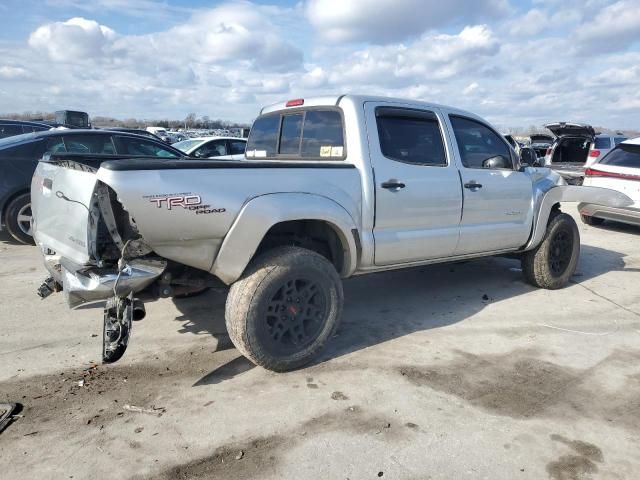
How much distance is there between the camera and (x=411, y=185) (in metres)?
4.21

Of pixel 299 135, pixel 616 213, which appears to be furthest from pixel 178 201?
pixel 616 213

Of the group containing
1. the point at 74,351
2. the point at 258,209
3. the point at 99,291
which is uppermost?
the point at 258,209

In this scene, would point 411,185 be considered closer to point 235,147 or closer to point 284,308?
point 284,308

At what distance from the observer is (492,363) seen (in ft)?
12.8

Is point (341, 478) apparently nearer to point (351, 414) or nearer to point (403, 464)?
point (403, 464)

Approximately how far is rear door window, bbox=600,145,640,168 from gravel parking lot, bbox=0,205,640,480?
4234 mm

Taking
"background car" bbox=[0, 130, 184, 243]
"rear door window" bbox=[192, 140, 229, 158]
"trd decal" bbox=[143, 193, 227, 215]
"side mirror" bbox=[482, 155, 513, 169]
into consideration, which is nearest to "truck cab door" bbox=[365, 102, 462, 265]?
"side mirror" bbox=[482, 155, 513, 169]

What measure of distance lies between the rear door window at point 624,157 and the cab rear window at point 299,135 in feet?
21.2

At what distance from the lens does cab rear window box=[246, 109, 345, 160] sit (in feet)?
13.9

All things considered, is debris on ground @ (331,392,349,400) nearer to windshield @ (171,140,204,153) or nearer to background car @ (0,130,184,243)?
background car @ (0,130,184,243)

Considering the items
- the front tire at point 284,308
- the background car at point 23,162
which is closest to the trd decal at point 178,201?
the front tire at point 284,308

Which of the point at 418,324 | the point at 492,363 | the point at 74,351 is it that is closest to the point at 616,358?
the point at 492,363

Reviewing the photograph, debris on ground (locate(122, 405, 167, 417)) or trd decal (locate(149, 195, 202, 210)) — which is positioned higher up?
trd decal (locate(149, 195, 202, 210))

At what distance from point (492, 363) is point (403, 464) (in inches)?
59.7
